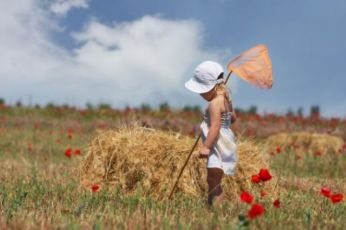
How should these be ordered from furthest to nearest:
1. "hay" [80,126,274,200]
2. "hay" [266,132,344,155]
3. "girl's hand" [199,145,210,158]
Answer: "hay" [266,132,344,155] → "hay" [80,126,274,200] → "girl's hand" [199,145,210,158]

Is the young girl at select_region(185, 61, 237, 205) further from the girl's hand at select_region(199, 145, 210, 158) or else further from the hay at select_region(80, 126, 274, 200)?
the hay at select_region(80, 126, 274, 200)

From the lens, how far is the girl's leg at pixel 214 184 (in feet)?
22.5

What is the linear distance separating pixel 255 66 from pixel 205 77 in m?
0.79

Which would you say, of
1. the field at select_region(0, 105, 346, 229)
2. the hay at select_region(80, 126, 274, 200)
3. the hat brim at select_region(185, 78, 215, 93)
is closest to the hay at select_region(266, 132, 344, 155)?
the field at select_region(0, 105, 346, 229)

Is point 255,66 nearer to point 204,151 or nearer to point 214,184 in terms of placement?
point 204,151

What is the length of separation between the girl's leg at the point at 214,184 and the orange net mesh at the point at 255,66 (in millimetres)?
1151

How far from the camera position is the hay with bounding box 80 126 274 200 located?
7957 mm

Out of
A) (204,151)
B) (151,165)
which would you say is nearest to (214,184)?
(204,151)

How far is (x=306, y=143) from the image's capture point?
17406 mm

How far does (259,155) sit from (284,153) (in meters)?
6.66

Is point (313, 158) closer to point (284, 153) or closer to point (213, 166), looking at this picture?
point (284, 153)

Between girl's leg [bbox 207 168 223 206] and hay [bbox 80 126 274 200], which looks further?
hay [bbox 80 126 274 200]

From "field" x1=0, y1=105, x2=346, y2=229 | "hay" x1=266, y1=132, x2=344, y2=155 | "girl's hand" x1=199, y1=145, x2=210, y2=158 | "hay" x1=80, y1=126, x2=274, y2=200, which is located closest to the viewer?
"field" x1=0, y1=105, x2=346, y2=229

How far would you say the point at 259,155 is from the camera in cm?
898
